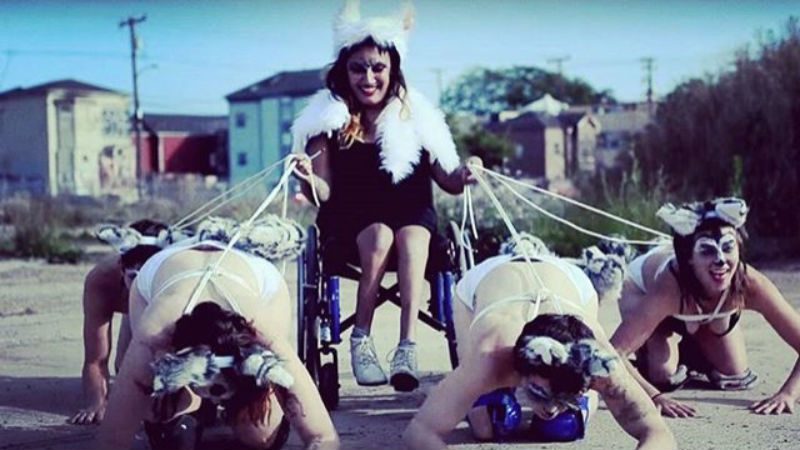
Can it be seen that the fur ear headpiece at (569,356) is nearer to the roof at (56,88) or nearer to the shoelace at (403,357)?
the shoelace at (403,357)

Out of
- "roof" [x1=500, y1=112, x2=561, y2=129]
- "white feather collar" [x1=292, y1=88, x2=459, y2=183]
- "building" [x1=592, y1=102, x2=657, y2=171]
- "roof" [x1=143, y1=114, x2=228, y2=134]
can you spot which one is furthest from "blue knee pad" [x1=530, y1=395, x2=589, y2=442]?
"roof" [x1=143, y1=114, x2=228, y2=134]

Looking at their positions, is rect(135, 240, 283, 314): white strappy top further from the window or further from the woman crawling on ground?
the window

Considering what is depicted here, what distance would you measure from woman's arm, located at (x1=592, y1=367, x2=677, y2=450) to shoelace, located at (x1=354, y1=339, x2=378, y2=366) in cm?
150

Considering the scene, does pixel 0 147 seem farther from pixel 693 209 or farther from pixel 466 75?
pixel 466 75

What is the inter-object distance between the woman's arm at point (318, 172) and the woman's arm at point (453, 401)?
1844 millimetres

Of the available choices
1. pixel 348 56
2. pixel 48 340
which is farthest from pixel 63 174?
pixel 348 56

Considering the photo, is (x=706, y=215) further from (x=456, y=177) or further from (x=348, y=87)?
(x=348, y=87)

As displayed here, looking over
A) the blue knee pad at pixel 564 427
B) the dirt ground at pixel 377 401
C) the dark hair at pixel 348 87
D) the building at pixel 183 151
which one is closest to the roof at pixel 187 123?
the building at pixel 183 151

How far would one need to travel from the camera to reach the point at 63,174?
3475 cm

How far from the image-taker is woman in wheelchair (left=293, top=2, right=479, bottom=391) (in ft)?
18.9

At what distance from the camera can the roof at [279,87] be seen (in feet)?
168

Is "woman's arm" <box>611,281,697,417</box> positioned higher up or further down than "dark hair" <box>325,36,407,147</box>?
further down

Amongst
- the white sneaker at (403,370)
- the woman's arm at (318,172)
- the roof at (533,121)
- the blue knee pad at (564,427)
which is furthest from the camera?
the roof at (533,121)

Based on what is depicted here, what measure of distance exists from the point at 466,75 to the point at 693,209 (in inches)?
2379
